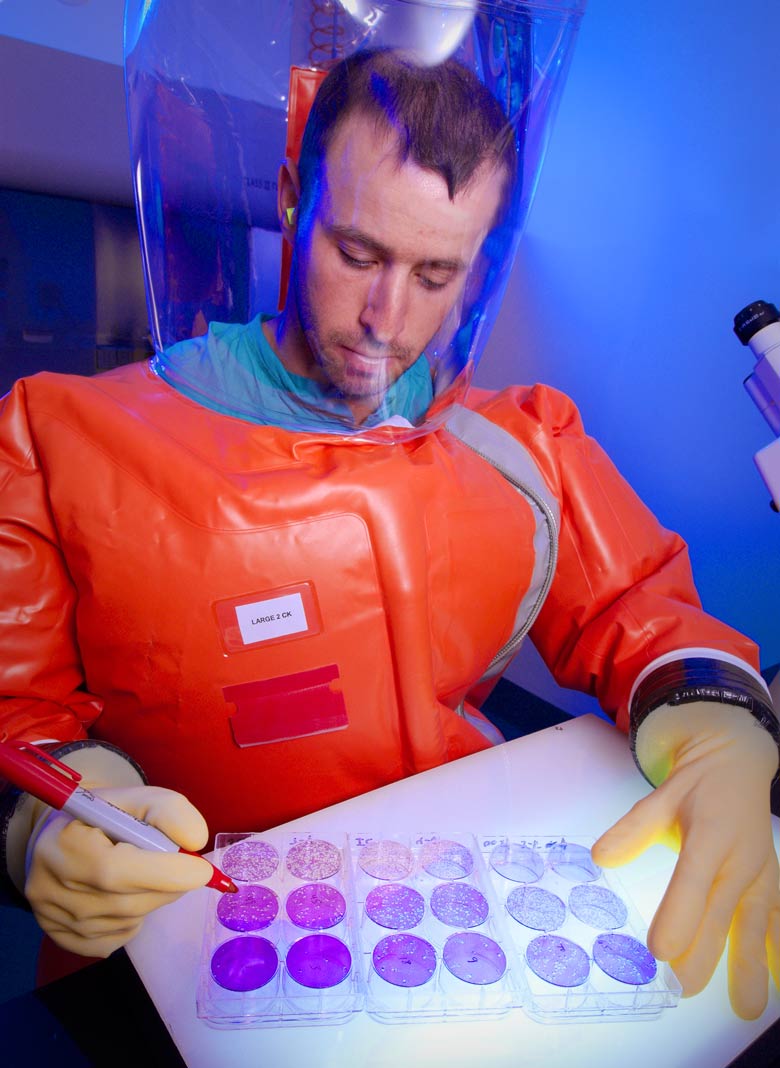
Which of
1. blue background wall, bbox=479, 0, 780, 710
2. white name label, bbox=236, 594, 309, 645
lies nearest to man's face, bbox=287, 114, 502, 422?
white name label, bbox=236, 594, 309, 645

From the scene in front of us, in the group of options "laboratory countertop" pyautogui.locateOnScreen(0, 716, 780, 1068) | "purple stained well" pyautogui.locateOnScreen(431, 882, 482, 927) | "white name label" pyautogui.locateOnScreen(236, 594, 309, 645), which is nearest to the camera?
"laboratory countertop" pyautogui.locateOnScreen(0, 716, 780, 1068)

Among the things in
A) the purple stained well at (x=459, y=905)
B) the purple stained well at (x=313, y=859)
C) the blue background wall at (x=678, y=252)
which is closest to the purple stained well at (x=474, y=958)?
the purple stained well at (x=459, y=905)

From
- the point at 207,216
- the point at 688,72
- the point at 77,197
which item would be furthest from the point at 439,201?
the point at 688,72

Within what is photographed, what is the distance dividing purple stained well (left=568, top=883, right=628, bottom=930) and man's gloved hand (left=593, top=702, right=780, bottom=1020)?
3cm

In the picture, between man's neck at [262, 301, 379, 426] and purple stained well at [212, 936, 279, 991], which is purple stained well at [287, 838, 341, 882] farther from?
man's neck at [262, 301, 379, 426]

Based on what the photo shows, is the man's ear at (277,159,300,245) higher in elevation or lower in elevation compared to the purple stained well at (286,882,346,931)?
higher

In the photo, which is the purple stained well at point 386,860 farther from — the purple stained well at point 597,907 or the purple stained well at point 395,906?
the purple stained well at point 597,907

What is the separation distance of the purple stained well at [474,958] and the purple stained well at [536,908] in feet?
0.13

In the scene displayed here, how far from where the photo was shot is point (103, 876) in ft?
1.71

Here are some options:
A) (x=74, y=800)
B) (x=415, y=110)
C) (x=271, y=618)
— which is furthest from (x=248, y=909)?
(x=415, y=110)

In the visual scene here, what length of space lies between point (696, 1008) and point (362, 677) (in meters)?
0.42

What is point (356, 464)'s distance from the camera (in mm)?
768

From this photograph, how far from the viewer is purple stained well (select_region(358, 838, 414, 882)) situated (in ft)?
2.00

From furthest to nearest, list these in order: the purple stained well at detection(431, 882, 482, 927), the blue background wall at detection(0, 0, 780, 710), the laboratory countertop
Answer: the blue background wall at detection(0, 0, 780, 710) → the purple stained well at detection(431, 882, 482, 927) → the laboratory countertop
